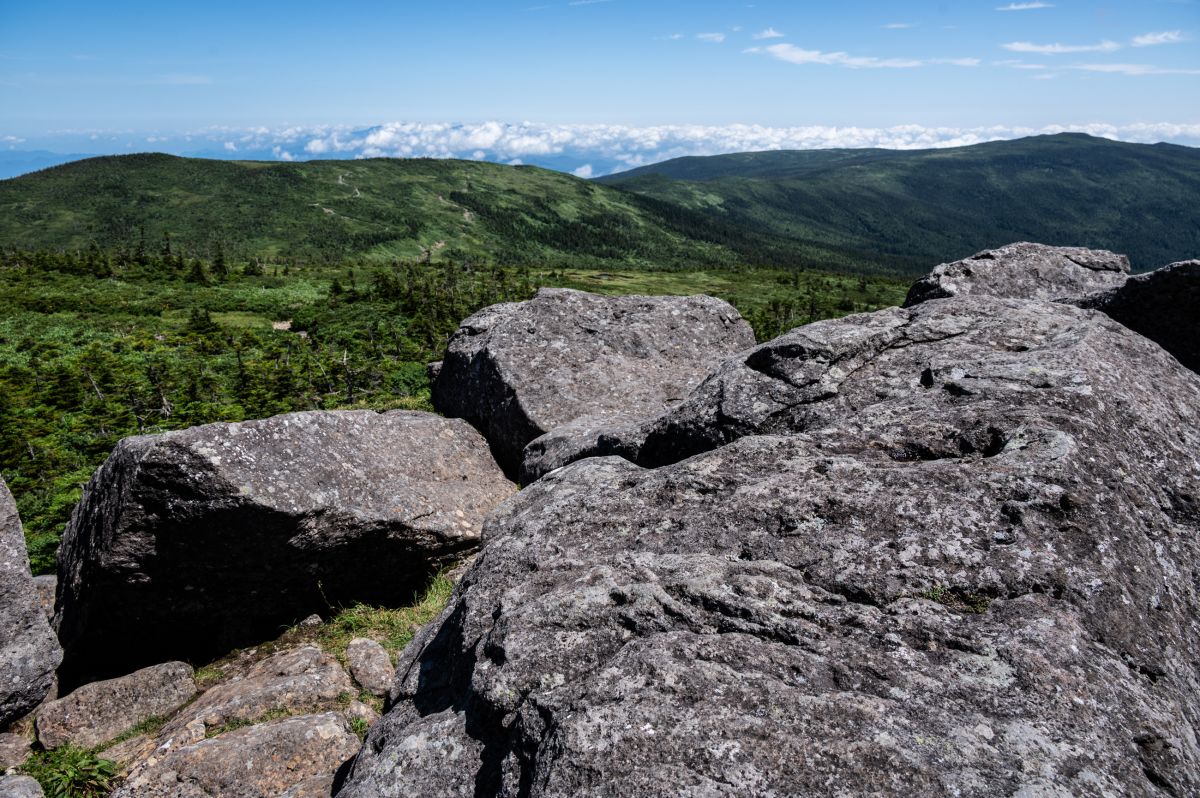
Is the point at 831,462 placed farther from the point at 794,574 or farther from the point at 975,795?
the point at 975,795

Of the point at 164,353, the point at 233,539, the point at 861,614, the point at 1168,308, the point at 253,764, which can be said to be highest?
the point at 1168,308

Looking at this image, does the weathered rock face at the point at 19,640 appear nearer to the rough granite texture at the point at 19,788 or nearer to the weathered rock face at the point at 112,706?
the weathered rock face at the point at 112,706

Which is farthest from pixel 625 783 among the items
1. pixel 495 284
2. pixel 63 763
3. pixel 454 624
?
pixel 495 284

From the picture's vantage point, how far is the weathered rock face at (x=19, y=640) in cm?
1197

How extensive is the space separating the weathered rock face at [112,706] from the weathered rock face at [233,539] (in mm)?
1251

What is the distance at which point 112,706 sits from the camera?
12.2 metres

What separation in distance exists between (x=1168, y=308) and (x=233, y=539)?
20.4 m

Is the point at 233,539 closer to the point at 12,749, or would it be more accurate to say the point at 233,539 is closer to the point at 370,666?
the point at 370,666

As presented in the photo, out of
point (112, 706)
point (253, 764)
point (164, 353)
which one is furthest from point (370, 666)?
point (164, 353)

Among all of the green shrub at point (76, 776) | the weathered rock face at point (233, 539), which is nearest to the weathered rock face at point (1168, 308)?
the weathered rock face at point (233, 539)

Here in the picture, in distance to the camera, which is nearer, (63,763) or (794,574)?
(794,574)

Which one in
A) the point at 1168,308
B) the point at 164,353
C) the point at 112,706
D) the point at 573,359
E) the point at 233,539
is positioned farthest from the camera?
the point at 164,353

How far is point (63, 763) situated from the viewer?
1022 cm

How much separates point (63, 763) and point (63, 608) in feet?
17.5
